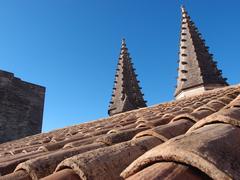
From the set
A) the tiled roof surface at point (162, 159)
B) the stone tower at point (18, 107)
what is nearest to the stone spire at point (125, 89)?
the stone tower at point (18, 107)

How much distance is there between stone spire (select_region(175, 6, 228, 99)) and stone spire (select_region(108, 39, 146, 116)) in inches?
225

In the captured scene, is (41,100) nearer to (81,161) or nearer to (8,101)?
(8,101)

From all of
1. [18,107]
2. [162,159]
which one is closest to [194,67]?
[18,107]

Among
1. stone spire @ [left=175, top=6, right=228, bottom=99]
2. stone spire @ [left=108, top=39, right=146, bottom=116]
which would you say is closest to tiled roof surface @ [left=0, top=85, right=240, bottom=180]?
stone spire @ [left=175, top=6, right=228, bottom=99]

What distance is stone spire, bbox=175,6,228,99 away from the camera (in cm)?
2306

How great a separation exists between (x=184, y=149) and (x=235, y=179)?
0.78ft

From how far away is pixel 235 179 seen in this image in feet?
3.55

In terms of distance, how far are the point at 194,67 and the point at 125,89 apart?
8046 millimetres

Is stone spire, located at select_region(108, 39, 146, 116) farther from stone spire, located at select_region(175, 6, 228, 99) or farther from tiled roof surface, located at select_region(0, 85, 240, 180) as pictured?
tiled roof surface, located at select_region(0, 85, 240, 180)

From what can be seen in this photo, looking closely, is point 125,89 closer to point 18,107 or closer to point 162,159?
point 18,107

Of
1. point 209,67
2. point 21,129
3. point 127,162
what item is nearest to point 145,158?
point 127,162

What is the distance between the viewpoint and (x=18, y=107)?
575 inches

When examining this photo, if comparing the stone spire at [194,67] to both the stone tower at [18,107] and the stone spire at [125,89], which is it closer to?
the stone spire at [125,89]

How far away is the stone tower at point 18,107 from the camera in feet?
45.7
